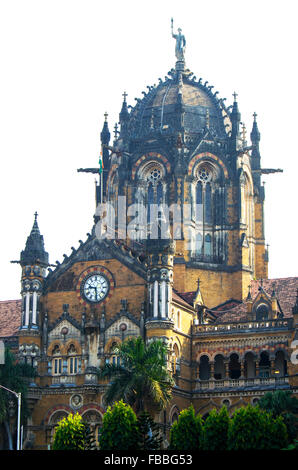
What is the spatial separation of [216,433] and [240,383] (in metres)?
19.0

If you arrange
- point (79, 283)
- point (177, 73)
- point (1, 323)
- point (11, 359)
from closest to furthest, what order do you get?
point (11, 359) < point (79, 283) < point (1, 323) < point (177, 73)

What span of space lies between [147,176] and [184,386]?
22.6 m

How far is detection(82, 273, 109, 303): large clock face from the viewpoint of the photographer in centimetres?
9925

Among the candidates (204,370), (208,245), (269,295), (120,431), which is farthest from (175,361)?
(120,431)

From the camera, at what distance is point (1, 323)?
108312mm

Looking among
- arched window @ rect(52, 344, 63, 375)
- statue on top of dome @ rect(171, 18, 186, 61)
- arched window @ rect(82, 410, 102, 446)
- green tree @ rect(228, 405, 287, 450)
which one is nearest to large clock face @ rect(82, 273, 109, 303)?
arched window @ rect(52, 344, 63, 375)

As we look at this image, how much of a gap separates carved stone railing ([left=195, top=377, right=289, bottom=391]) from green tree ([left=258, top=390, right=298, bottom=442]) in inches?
165

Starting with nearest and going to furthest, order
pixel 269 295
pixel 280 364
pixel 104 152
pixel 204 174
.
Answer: pixel 280 364, pixel 269 295, pixel 204 174, pixel 104 152

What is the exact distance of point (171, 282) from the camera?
9631 cm

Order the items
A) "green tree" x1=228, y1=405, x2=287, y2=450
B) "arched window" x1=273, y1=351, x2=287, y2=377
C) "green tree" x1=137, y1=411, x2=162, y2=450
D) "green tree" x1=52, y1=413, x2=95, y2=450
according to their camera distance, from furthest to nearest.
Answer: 1. "arched window" x1=273, y1=351, x2=287, y2=377
2. "green tree" x1=137, y1=411, x2=162, y2=450
3. "green tree" x1=52, y1=413, x2=95, y2=450
4. "green tree" x1=228, y1=405, x2=287, y2=450

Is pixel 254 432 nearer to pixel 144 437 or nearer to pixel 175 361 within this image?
pixel 144 437

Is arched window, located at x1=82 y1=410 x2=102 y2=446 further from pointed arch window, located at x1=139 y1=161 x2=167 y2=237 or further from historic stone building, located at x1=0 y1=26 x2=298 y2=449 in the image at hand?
pointed arch window, located at x1=139 y1=161 x2=167 y2=237
